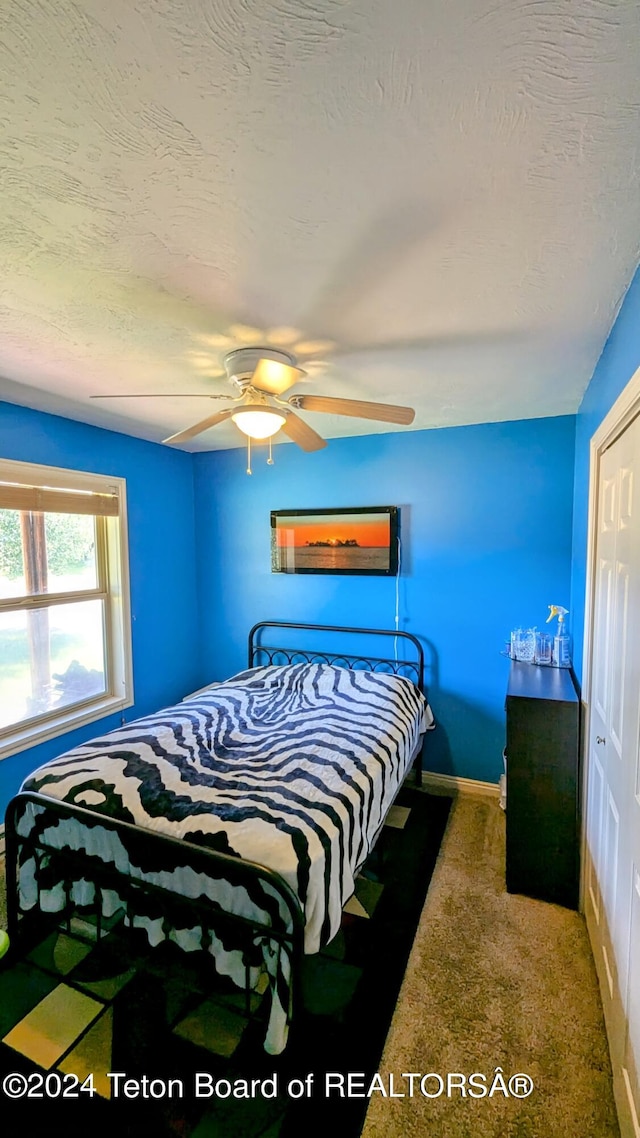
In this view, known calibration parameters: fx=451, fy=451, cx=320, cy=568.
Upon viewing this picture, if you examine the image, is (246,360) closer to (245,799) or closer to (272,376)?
(272,376)

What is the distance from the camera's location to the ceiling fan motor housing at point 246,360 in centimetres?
182

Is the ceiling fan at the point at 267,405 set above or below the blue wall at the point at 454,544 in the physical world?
above

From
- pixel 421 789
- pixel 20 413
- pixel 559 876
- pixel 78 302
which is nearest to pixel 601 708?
pixel 559 876

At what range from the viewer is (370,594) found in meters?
3.38

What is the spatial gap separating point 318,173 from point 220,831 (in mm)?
1894

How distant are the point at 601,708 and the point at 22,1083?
7.56 ft

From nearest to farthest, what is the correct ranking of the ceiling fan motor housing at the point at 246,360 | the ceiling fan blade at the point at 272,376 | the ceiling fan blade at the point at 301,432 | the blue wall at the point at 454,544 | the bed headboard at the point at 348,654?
the ceiling fan blade at the point at 272,376 → the ceiling fan motor housing at the point at 246,360 → the ceiling fan blade at the point at 301,432 → the blue wall at the point at 454,544 → the bed headboard at the point at 348,654

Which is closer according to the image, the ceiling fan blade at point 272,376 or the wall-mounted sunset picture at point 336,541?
the ceiling fan blade at point 272,376

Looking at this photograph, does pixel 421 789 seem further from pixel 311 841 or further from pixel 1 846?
pixel 1 846

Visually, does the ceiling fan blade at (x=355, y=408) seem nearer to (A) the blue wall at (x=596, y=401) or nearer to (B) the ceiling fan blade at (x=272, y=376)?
(B) the ceiling fan blade at (x=272, y=376)

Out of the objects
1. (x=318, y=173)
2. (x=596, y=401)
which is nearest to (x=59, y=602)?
(x=318, y=173)

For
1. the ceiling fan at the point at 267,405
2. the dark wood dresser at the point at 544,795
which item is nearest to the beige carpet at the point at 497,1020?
the dark wood dresser at the point at 544,795

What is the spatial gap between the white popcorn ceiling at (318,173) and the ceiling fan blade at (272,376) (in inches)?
4.7

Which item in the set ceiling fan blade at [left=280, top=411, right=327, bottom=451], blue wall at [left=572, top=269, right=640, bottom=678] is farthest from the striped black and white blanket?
ceiling fan blade at [left=280, top=411, right=327, bottom=451]
